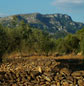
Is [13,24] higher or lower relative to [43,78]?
higher

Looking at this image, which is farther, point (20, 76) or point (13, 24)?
point (13, 24)

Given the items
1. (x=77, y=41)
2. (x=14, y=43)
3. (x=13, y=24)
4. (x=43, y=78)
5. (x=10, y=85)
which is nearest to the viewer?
(x=10, y=85)

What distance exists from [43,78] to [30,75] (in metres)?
0.99

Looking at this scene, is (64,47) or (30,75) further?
(64,47)

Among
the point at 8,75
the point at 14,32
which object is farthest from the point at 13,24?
the point at 8,75

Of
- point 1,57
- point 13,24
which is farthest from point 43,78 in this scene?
point 13,24

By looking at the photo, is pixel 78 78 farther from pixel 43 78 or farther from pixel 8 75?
pixel 8 75

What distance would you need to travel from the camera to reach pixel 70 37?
59.3 m

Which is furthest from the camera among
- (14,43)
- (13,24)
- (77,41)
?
(77,41)

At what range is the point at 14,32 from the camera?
111ft

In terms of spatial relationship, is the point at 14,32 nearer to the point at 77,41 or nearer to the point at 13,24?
the point at 13,24

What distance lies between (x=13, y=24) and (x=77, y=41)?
27096 millimetres

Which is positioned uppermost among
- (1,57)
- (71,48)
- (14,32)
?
(14,32)

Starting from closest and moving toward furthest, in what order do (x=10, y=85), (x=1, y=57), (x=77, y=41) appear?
(x=10, y=85), (x=1, y=57), (x=77, y=41)
